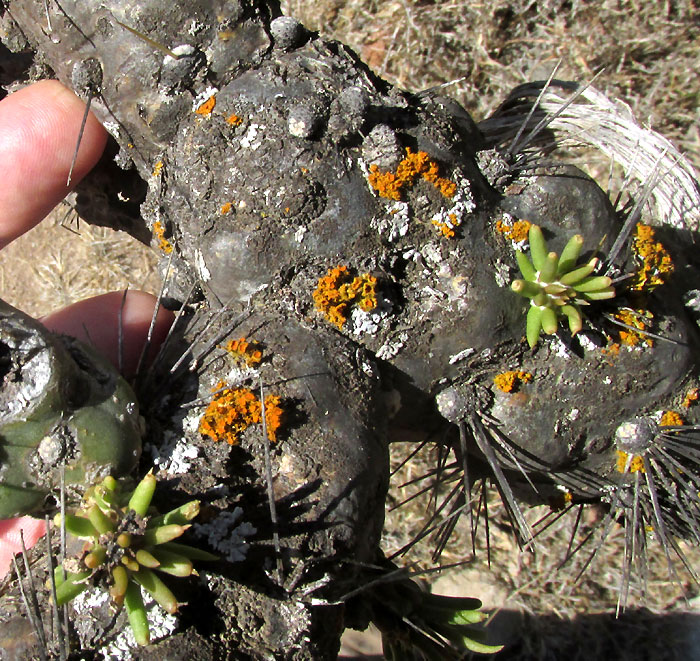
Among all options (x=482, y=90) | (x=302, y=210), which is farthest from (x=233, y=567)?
(x=482, y=90)

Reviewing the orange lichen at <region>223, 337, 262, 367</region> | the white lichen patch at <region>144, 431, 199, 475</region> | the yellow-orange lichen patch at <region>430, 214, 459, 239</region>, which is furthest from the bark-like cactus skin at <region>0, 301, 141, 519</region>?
the yellow-orange lichen patch at <region>430, 214, 459, 239</region>

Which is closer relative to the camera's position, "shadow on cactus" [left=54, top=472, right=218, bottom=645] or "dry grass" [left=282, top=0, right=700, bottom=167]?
"shadow on cactus" [left=54, top=472, right=218, bottom=645]

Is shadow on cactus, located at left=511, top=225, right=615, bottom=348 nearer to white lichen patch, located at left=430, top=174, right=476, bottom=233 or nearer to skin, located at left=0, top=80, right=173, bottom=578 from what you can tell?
white lichen patch, located at left=430, top=174, right=476, bottom=233

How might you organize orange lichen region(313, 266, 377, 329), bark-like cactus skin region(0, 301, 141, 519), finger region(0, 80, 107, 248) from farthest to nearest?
finger region(0, 80, 107, 248) < orange lichen region(313, 266, 377, 329) < bark-like cactus skin region(0, 301, 141, 519)

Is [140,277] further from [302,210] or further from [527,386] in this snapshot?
[527,386]

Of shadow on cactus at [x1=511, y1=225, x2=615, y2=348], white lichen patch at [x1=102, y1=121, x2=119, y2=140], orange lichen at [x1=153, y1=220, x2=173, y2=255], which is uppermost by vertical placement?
white lichen patch at [x1=102, y1=121, x2=119, y2=140]

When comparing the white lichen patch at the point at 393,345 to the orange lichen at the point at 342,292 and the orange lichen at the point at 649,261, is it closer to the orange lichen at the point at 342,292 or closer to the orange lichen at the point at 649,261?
the orange lichen at the point at 342,292
